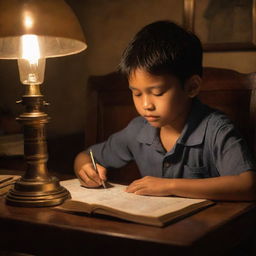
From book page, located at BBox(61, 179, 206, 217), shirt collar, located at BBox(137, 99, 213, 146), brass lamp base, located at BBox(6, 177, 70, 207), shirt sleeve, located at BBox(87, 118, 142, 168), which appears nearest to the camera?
book page, located at BBox(61, 179, 206, 217)

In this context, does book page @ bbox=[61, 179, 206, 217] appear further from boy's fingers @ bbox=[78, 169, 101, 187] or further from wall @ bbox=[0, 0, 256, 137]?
wall @ bbox=[0, 0, 256, 137]

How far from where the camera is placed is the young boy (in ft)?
3.95

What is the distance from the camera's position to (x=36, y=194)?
3.40 ft

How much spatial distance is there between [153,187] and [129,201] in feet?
0.29

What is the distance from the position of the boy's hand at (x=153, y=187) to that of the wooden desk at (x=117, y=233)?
0.12m

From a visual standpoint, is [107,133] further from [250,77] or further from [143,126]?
[250,77]

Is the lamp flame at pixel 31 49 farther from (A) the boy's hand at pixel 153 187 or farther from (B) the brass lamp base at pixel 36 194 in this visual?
(A) the boy's hand at pixel 153 187

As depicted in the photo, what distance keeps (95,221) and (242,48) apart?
44.8 inches

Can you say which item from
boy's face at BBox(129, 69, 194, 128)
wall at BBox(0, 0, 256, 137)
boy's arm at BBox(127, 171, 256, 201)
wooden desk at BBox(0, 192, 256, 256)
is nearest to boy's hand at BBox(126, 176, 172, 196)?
boy's arm at BBox(127, 171, 256, 201)

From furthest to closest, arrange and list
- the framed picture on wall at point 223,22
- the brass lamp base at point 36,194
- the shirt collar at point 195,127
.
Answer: the framed picture on wall at point 223,22, the shirt collar at point 195,127, the brass lamp base at point 36,194

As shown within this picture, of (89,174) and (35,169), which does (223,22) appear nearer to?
(89,174)

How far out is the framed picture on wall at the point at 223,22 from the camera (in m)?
1.75

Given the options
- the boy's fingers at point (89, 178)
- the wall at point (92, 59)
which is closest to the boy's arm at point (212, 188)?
the boy's fingers at point (89, 178)

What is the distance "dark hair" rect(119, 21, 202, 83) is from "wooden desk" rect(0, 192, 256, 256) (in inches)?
16.9
